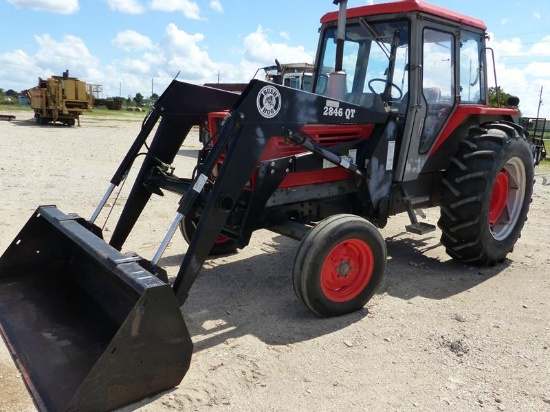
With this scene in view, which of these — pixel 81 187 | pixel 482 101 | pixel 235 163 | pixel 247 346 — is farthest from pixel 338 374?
pixel 81 187

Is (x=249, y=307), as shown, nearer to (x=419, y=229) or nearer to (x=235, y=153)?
(x=235, y=153)

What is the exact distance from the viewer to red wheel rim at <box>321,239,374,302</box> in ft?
12.7

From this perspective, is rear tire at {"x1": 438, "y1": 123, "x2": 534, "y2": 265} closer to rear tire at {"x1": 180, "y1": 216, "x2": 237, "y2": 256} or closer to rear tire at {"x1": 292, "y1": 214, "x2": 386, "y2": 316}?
rear tire at {"x1": 292, "y1": 214, "x2": 386, "y2": 316}

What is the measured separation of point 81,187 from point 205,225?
18.7 ft

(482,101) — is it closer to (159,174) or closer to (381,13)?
(381,13)

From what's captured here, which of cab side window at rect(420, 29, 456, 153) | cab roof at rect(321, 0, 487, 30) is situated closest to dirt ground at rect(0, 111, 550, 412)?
cab side window at rect(420, 29, 456, 153)

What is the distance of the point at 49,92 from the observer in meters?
22.2

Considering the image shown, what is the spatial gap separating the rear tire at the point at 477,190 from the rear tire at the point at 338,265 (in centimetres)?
117

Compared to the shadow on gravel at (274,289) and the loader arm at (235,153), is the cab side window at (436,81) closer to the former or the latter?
the shadow on gravel at (274,289)

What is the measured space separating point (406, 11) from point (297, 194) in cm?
196

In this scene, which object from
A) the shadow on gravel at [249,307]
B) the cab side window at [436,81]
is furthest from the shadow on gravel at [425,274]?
the cab side window at [436,81]

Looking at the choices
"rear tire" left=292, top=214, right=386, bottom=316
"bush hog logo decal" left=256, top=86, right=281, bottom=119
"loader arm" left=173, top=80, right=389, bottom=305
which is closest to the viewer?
"loader arm" left=173, top=80, right=389, bottom=305

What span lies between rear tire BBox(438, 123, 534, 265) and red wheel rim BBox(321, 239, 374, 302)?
127cm

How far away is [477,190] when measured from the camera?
15.4 ft
